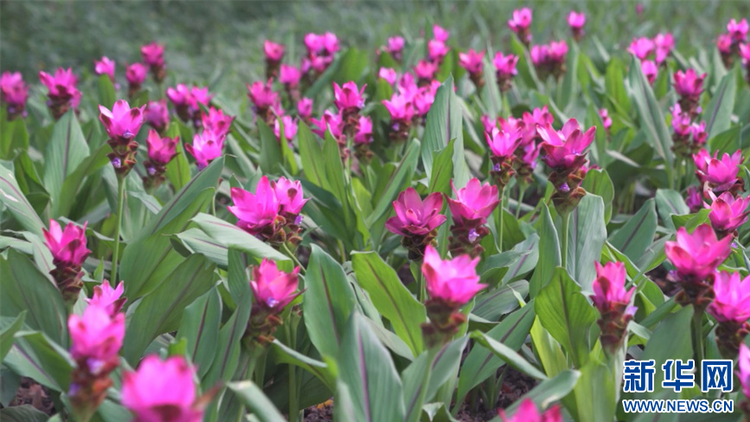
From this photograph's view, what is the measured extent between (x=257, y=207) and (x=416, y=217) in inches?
14.4

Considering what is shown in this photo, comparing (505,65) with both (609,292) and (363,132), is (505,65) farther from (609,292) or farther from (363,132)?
(609,292)

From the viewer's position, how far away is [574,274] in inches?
80.8

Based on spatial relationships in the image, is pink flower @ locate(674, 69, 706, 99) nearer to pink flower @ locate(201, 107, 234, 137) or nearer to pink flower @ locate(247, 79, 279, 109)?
pink flower @ locate(247, 79, 279, 109)

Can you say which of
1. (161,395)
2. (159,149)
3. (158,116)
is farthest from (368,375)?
(158,116)

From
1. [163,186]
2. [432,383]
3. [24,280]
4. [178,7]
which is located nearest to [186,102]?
[163,186]

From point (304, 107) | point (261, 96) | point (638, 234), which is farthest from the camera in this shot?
point (304, 107)

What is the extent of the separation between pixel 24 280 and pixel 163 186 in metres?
1.09

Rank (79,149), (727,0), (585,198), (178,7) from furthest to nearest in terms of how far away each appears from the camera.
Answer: (178,7) → (727,0) → (79,149) → (585,198)

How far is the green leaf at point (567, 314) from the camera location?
1.68 metres

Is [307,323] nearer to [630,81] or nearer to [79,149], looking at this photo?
[79,149]

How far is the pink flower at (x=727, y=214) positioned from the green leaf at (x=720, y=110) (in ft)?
4.51

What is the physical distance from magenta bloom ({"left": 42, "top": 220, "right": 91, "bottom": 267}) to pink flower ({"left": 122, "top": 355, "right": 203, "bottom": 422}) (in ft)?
2.65

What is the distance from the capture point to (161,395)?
3.12ft

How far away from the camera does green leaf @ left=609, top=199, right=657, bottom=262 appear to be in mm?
2229
